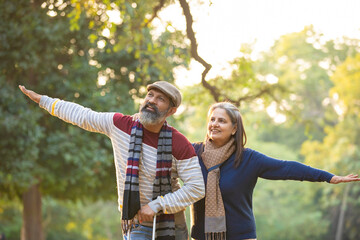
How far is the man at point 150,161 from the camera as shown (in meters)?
3.44

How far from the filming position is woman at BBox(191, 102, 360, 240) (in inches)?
149

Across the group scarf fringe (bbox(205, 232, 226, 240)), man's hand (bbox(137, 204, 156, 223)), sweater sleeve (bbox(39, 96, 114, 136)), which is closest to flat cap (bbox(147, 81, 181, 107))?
sweater sleeve (bbox(39, 96, 114, 136))

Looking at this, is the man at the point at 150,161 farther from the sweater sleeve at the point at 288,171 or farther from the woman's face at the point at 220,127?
the sweater sleeve at the point at 288,171

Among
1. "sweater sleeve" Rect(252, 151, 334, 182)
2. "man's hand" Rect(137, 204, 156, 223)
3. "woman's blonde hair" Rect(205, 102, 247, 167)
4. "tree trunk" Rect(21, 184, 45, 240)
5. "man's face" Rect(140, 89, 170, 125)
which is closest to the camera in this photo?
"man's hand" Rect(137, 204, 156, 223)

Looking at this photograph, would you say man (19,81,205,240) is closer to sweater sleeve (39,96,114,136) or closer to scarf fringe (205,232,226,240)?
sweater sleeve (39,96,114,136)

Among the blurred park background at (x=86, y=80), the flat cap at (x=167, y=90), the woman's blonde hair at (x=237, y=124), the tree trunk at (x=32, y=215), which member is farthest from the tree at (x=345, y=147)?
the flat cap at (x=167, y=90)

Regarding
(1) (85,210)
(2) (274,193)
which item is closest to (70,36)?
(1) (85,210)

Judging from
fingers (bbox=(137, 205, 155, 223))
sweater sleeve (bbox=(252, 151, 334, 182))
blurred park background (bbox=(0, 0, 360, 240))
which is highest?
blurred park background (bbox=(0, 0, 360, 240))

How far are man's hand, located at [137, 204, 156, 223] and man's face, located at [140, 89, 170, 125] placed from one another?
0.60 metres

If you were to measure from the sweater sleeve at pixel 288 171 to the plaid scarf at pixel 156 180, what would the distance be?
2.52 ft

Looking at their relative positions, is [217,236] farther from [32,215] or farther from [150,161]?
[32,215]

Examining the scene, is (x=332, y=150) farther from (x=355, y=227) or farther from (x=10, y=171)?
(x=10, y=171)

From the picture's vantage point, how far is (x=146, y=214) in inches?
134

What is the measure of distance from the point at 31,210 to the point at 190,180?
391 inches
